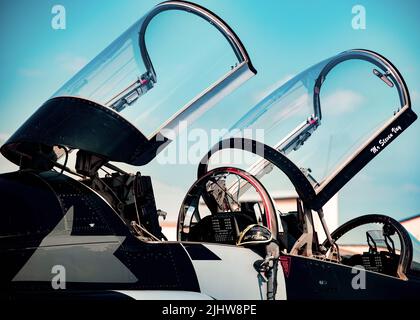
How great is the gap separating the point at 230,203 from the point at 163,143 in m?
1.38

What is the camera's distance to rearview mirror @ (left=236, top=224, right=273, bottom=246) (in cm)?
494

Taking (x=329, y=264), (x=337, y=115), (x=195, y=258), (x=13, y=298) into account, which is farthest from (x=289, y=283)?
(x=13, y=298)

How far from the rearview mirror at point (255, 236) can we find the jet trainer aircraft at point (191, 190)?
0.01 meters

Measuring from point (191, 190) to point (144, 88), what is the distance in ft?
3.82

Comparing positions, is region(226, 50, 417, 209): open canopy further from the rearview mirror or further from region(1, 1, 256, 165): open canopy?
the rearview mirror

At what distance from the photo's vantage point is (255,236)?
16.4 feet

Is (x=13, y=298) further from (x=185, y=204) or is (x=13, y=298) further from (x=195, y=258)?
(x=185, y=204)

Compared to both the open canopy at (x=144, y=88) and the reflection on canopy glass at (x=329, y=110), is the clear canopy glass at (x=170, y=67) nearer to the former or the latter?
the open canopy at (x=144, y=88)

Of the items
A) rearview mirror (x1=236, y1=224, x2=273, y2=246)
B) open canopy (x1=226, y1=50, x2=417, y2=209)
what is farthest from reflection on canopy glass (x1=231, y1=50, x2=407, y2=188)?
rearview mirror (x1=236, y1=224, x2=273, y2=246)

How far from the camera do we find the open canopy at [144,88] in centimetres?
480

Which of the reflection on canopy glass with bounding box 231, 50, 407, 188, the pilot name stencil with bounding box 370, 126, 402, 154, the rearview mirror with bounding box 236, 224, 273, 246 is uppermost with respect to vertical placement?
the reflection on canopy glass with bounding box 231, 50, 407, 188

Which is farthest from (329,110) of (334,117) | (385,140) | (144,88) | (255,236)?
(144,88)

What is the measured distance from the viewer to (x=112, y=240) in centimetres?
440

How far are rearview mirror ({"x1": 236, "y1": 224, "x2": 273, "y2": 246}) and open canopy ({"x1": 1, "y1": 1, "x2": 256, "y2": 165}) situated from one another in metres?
1.10
